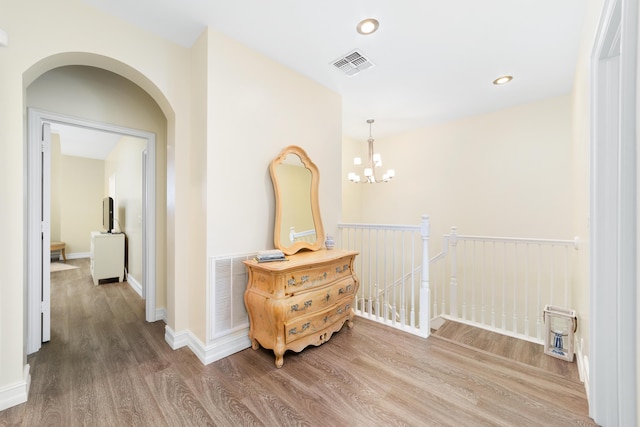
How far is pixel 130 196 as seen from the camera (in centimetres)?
454

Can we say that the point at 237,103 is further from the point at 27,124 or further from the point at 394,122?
the point at 394,122

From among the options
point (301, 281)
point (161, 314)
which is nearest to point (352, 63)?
point (301, 281)

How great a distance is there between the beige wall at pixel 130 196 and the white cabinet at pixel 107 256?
4.9 inches

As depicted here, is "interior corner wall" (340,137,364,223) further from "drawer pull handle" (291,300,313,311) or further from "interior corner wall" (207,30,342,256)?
"drawer pull handle" (291,300,313,311)

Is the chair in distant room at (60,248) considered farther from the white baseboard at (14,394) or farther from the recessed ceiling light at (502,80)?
the recessed ceiling light at (502,80)

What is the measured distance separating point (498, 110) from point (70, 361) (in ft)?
17.7

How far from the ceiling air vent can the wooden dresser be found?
1862mm

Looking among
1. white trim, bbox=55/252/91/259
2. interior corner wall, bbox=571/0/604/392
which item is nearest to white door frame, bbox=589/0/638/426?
interior corner wall, bbox=571/0/604/392

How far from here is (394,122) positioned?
4.30 metres

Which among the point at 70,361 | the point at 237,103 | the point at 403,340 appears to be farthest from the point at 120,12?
the point at 403,340

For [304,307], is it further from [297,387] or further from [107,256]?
[107,256]

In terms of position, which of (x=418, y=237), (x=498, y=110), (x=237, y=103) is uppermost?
(x=498, y=110)

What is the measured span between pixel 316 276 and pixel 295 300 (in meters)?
0.31

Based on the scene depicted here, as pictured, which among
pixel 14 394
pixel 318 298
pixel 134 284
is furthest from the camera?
pixel 134 284
